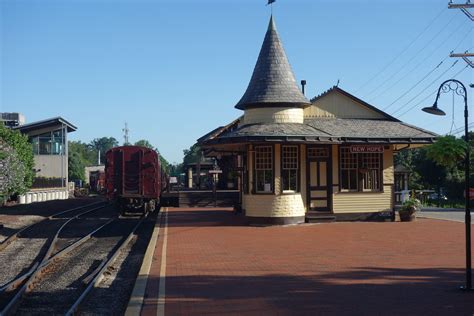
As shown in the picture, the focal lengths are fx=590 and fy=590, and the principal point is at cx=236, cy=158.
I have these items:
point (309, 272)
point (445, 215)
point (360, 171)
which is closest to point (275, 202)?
point (360, 171)

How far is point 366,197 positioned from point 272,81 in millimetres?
5394

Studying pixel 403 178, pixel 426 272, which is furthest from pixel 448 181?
pixel 426 272

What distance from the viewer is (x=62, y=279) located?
37.4ft

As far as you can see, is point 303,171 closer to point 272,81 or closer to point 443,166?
point 272,81

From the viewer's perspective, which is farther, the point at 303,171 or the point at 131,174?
the point at 131,174

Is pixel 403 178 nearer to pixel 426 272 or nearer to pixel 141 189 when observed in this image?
pixel 141 189

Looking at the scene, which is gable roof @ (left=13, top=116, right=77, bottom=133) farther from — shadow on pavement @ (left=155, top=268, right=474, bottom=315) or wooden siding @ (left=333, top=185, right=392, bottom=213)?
shadow on pavement @ (left=155, top=268, right=474, bottom=315)

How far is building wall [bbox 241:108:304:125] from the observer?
20.9m

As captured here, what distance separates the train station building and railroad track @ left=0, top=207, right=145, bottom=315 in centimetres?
497

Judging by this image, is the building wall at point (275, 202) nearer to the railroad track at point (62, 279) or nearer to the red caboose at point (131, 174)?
the railroad track at point (62, 279)

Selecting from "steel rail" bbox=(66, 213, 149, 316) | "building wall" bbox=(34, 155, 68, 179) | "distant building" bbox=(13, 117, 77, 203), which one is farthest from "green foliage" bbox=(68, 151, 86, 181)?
"steel rail" bbox=(66, 213, 149, 316)

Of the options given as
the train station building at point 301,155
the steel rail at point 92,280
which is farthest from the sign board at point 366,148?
the steel rail at point 92,280

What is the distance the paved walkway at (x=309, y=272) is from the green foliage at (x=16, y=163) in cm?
1655

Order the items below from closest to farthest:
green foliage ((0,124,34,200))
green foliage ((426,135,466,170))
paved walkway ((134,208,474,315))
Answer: paved walkway ((134,208,474,315)) → green foliage ((426,135,466,170)) → green foliage ((0,124,34,200))
